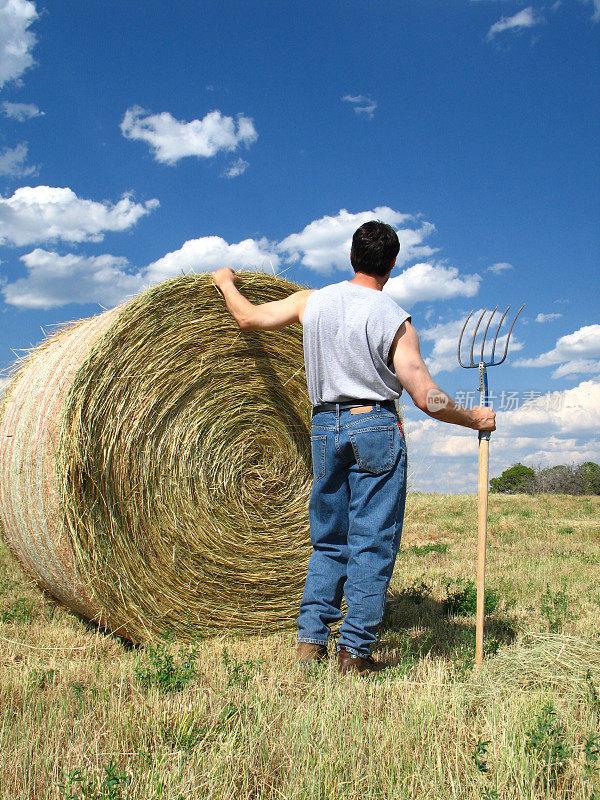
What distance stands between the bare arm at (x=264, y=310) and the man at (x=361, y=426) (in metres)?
0.24

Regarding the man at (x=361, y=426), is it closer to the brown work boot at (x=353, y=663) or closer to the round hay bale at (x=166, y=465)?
the brown work boot at (x=353, y=663)

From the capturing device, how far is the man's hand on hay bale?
4223 mm

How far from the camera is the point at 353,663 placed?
3.42 m

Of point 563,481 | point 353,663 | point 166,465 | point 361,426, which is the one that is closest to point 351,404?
point 361,426

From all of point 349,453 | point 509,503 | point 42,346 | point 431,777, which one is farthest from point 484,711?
point 509,503

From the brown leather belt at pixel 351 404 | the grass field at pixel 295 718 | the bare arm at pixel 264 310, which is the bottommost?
the grass field at pixel 295 718

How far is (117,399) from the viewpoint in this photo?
4055 millimetres

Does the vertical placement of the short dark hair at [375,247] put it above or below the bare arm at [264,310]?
above

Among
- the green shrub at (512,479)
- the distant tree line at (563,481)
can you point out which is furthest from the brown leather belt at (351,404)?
the green shrub at (512,479)

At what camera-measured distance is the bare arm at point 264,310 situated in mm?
3902

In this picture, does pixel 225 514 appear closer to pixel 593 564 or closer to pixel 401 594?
pixel 401 594

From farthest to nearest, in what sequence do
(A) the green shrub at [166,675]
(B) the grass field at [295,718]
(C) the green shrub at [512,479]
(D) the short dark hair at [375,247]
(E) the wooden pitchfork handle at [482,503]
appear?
1. (C) the green shrub at [512,479]
2. (E) the wooden pitchfork handle at [482,503]
3. (D) the short dark hair at [375,247]
4. (A) the green shrub at [166,675]
5. (B) the grass field at [295,718]

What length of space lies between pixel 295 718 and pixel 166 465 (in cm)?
200

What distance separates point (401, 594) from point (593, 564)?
2.98 meters
